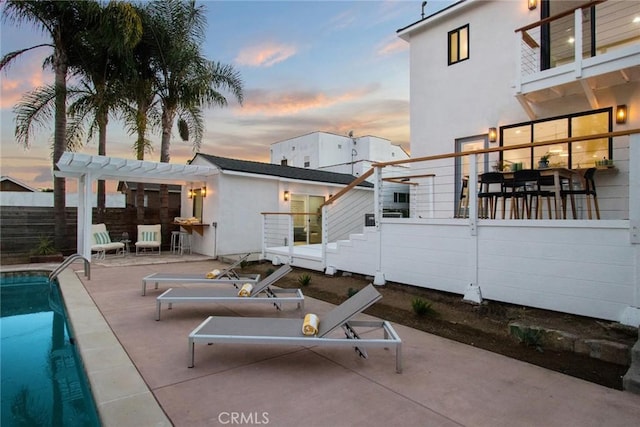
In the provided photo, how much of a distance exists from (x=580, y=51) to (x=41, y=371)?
9.58 meters

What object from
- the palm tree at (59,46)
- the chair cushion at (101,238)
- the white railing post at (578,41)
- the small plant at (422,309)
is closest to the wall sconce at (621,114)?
the white railing post at (578,41)

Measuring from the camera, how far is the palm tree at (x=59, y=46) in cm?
1130

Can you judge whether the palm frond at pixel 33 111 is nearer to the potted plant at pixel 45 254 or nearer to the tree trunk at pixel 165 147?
the potted plant at pixel 45 254

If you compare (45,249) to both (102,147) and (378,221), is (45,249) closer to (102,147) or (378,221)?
(102,147)

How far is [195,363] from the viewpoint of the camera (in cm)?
354

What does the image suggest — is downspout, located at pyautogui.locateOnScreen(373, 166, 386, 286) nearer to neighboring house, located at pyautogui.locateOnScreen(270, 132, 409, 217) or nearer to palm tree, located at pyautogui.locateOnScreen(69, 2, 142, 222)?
palm tree, located at pyautogui.locateOnScreen(69, 2, 142, 222)

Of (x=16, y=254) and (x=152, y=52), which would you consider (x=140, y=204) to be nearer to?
(x=16, y=254)

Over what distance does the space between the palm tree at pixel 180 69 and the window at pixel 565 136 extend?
37.9 feet

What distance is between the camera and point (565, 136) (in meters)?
7.34

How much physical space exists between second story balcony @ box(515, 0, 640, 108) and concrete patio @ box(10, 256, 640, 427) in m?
5.67

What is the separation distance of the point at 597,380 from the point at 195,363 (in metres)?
3.89

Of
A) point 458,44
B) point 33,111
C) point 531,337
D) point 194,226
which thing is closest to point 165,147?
point 194,226

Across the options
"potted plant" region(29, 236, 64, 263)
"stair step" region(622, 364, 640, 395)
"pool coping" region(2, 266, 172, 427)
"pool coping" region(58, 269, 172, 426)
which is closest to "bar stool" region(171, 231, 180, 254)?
"potted plant" region(29, 236, 64, 263)

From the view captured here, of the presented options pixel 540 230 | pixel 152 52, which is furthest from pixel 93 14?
pixel 540 230
